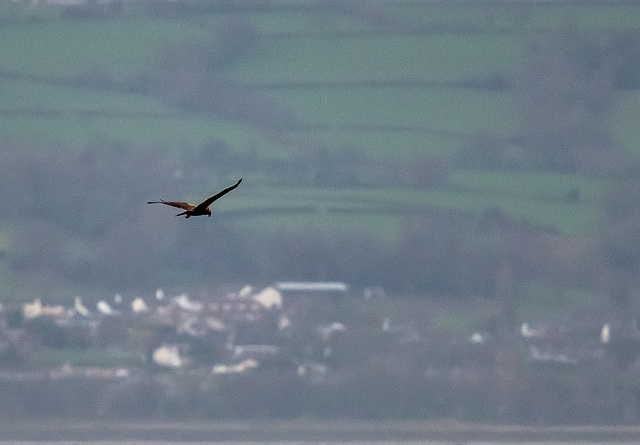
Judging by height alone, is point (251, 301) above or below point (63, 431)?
above

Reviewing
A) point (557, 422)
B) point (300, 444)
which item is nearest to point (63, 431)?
point (300, 444)

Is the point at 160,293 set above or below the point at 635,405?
above

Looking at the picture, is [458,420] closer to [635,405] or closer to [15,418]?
[635,405]

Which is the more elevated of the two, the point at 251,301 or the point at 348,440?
the point at 251,301

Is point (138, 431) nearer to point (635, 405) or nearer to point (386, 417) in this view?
point (386, 417)

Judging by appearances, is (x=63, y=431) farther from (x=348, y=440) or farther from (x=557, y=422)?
(x=557, y=422)

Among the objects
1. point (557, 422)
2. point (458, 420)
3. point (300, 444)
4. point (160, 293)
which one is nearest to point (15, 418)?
point (160, 293)

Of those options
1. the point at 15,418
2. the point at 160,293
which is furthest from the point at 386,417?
the point at 15,418
